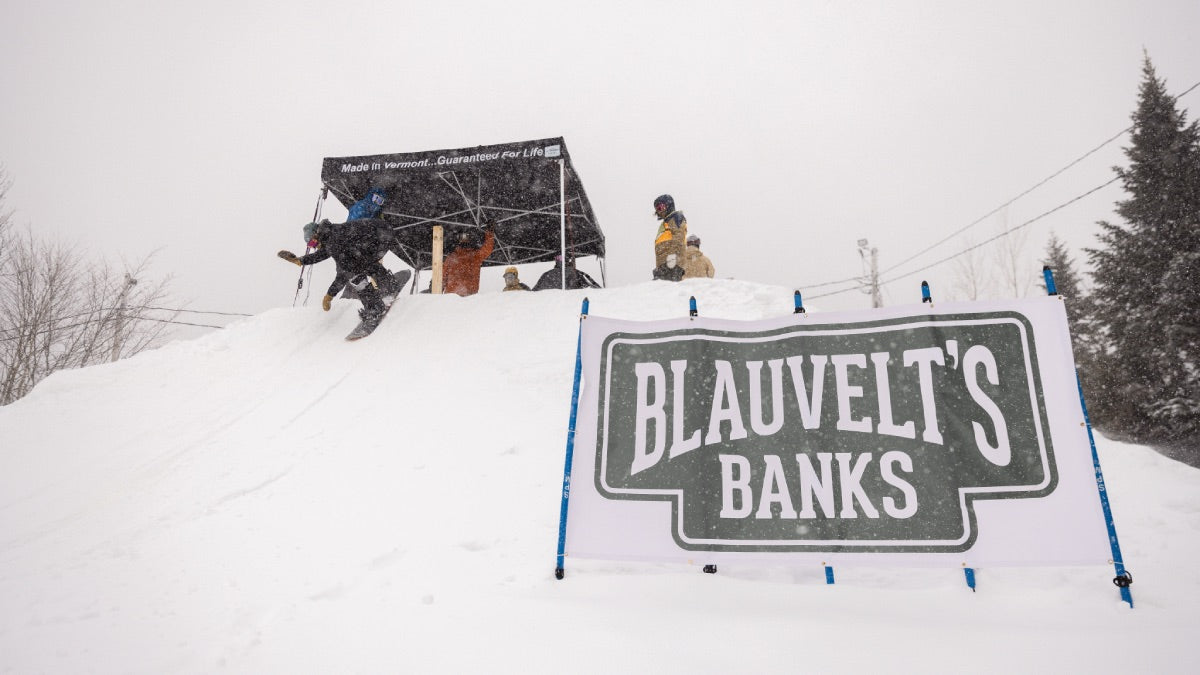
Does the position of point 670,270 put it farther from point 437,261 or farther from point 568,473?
point 568,473

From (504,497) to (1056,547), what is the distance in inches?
121

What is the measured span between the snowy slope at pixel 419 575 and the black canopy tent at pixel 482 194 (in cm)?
506

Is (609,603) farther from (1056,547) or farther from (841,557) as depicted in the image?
(1056,547)

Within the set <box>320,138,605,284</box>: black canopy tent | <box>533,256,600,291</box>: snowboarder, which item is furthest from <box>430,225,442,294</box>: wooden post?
<box>533,256,600,291</box>: snowboarder

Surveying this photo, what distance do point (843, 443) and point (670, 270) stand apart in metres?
5.47

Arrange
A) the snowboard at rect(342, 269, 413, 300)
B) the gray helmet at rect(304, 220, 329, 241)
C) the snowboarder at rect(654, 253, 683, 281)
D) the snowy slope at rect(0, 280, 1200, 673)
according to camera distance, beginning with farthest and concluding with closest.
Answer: the snowboarder at rect(654, 253, 683, 281) → the snowboard at rect(342, 269, 413, 300) → the gray helmet at rect(304, 220, 329, 241) → the snowy slope at rect(0, 280, 1200, 673)

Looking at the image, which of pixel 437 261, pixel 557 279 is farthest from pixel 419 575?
pixel 557 279

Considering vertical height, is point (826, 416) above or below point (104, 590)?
above

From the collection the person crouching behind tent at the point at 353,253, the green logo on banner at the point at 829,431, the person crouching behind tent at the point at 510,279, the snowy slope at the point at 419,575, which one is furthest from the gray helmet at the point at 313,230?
the green logo on banner at the point at 829,431

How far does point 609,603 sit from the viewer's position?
247 cm

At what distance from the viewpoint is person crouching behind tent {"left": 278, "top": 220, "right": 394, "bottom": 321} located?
22.8 ft

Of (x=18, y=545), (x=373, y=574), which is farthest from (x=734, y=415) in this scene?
(x=18, y=545)

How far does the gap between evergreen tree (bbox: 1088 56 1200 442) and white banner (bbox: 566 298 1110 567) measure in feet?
51.4

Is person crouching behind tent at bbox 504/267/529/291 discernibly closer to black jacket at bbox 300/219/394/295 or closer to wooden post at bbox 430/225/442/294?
wooden post at bbox 430/225/442/294
